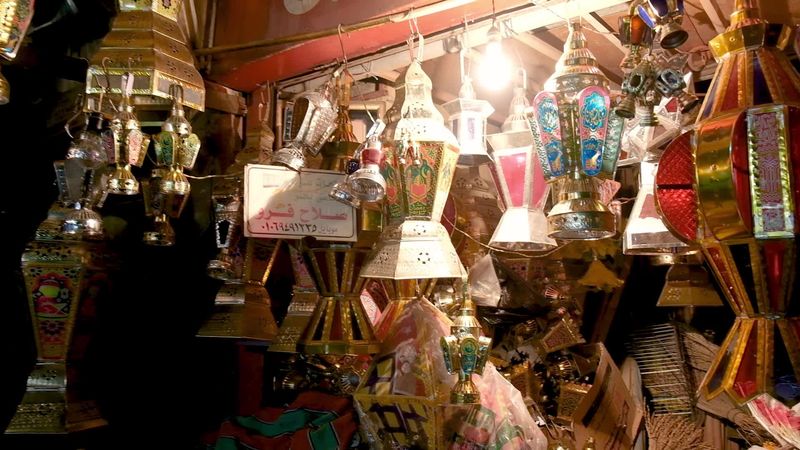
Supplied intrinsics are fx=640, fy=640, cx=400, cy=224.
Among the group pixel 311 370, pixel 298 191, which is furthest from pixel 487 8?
pixel 311 370

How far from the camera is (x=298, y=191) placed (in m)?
2.31

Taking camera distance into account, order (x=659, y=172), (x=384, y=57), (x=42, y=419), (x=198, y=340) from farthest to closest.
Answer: (x=198, y=340) → (x=384, y=57) → (x=42, y=419) → (x=659, y=172)

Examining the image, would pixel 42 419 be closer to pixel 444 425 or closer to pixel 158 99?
pixel 158 99

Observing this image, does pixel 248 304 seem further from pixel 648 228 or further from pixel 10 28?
pixel 648 228

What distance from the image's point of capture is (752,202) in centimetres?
140

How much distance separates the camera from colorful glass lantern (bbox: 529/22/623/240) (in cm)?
181

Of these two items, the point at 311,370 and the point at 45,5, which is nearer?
the point at 311,370

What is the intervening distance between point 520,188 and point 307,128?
803mm

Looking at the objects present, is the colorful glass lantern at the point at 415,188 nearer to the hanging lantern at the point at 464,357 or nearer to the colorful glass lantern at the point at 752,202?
the hanging lantern at the point at 464,357

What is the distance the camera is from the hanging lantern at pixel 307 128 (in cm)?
232

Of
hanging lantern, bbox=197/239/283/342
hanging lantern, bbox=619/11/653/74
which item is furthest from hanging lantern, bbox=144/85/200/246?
hanging lantern, bbox=619/11/653/74

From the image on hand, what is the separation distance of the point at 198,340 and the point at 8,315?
2.82 feet

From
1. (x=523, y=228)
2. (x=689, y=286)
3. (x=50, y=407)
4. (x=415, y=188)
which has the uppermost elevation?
(x=415, y=188)

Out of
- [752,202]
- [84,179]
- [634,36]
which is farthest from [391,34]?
[752,202]
